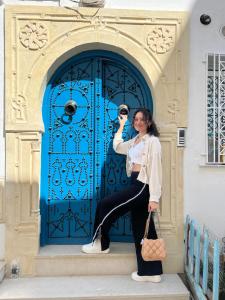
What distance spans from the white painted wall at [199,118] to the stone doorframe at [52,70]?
104mm

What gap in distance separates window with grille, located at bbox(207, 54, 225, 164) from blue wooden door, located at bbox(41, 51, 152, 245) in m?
0.77

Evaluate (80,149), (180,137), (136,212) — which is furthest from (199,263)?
(80,149)

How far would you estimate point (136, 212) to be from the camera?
3939 millimetres

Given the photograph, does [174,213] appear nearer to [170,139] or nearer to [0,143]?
[170,139]

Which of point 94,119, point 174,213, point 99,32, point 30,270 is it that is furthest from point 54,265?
point 99,32

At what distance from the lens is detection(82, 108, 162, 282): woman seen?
379 cm

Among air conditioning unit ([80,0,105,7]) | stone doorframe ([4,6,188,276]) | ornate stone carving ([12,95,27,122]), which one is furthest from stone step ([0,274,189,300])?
air conditioning unit ([80,0,105,7])

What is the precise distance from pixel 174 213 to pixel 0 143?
85.5 inches

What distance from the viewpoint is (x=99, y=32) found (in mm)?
4137

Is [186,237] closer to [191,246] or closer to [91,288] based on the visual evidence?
[191,246]

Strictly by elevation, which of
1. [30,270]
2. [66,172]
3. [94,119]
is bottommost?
[30,270]

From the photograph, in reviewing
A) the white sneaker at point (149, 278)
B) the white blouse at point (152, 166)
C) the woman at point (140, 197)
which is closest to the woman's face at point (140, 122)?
the woman at point (140, 197)

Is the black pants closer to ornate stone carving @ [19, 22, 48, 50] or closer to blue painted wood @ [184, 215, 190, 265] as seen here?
blue painted wood @ [184, 215, 190, 265]

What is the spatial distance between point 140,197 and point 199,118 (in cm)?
122
